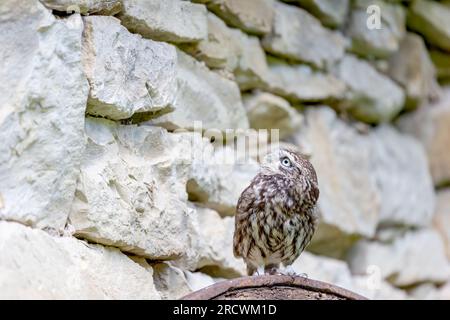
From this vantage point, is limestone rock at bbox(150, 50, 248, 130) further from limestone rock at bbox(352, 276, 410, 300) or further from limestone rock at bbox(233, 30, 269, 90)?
limestone rock at bbox(352, 276, 410, 300)

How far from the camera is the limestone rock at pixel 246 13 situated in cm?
366

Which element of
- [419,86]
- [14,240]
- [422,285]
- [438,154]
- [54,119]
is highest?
[54,119]

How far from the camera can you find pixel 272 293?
104 inches

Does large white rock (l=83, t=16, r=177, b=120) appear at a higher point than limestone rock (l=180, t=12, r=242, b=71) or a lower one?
higher

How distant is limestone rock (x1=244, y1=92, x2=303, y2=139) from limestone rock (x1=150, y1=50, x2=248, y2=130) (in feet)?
0.59

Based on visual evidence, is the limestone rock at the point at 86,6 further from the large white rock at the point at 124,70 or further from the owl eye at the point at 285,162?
the owl eye at the point at 285,162

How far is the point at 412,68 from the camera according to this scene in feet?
16.3

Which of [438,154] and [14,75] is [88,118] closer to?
[14,75]

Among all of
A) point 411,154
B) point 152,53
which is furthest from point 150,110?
point 411,154

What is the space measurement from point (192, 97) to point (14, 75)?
3.50 feet

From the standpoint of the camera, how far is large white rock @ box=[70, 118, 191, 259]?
2719 millimetres

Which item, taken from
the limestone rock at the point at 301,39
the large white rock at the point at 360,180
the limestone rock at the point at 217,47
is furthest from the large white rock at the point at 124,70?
the large white rock at the point at 360,180

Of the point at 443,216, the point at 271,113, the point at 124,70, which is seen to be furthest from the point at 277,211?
the point at 443,216

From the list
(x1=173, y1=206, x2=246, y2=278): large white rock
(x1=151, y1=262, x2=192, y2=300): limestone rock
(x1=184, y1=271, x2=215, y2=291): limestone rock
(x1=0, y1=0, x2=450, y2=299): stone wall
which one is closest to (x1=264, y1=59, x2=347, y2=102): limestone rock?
(x1=0, y1=0, x2=450, y2=299): stone wall
